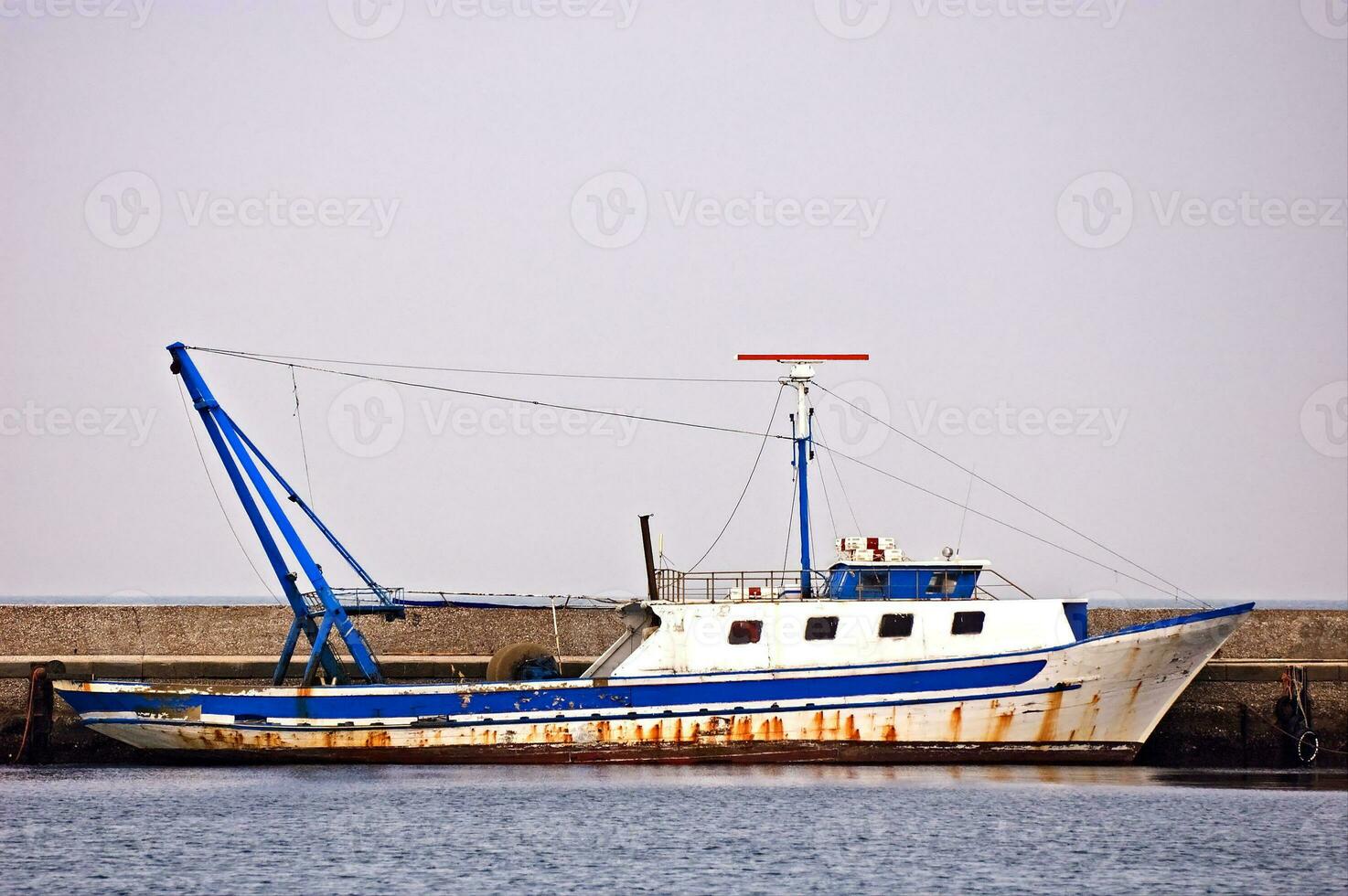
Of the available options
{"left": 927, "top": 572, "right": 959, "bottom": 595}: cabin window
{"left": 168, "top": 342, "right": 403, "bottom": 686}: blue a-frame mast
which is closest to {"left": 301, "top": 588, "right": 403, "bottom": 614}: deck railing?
{"left": 168, "top": 342, "right": 403, "bottom": 686}: blue a-frame mast

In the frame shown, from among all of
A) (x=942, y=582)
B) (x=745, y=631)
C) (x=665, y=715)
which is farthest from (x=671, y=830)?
(x=942, y=582)

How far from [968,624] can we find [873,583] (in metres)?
1.76

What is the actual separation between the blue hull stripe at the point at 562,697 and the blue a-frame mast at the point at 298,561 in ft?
3.05

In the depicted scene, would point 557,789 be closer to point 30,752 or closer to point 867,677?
point 867,677

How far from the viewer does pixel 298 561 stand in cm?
2945

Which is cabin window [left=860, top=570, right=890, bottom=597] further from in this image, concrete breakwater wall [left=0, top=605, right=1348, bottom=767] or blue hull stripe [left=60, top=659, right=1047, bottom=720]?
concrete breakwater wall [left=0, top=605, right=1348, bottom=767]

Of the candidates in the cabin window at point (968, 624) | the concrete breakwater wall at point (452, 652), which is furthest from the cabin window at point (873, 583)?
the concrete breakwater wall at point (452, 652)

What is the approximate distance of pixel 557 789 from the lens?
87.2 ft

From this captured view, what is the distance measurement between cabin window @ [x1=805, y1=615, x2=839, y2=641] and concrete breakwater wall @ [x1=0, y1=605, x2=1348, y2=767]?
5.60 metres

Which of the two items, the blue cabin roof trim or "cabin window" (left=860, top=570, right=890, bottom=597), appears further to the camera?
"cabin window" (left=860, top=570, right=890, bottom=597)

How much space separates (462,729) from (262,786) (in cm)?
349

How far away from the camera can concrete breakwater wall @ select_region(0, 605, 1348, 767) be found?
30.3 meters

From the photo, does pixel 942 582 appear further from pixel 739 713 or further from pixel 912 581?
pixel 739 713

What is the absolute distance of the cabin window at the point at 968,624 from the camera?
2814 centimetres
